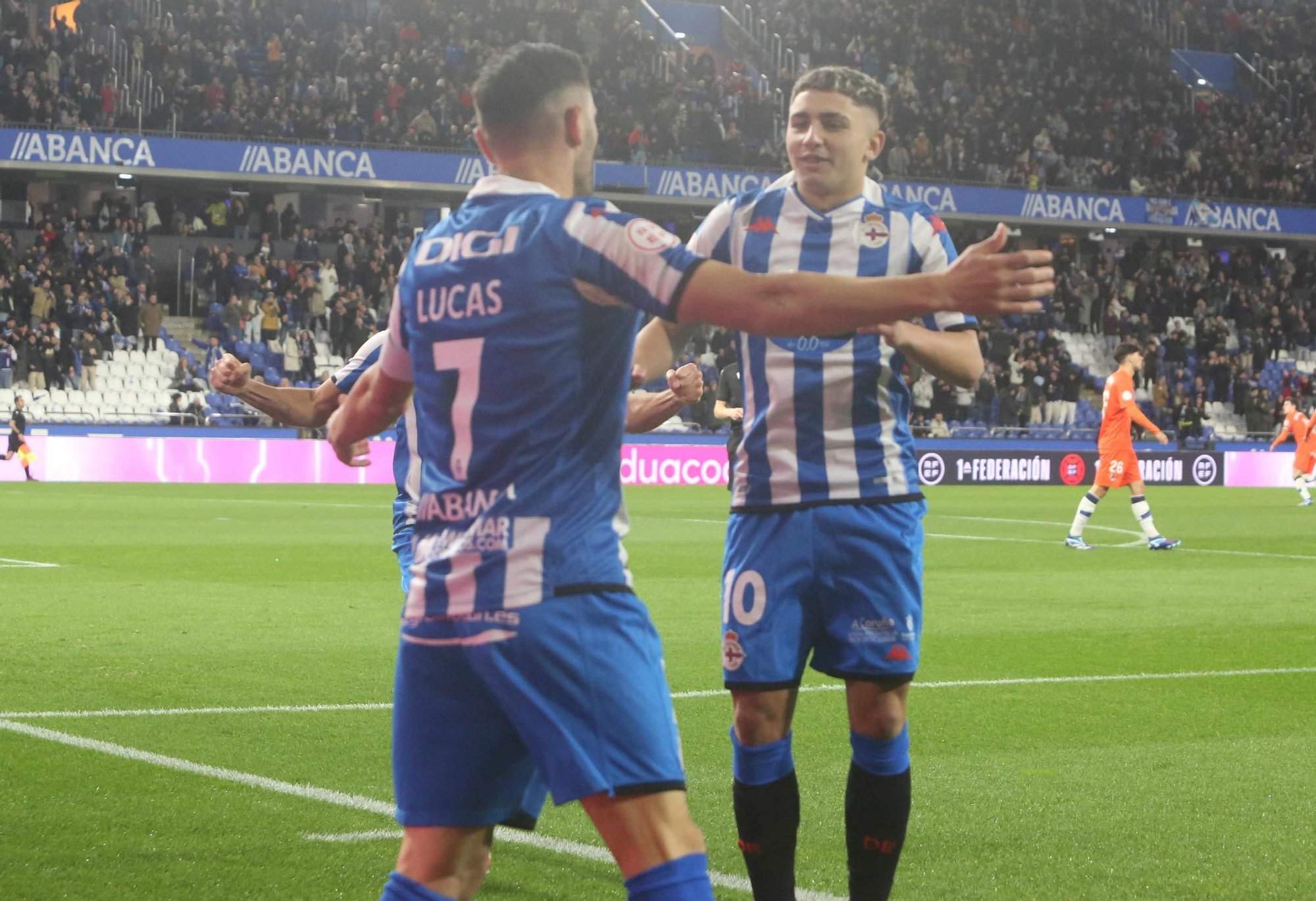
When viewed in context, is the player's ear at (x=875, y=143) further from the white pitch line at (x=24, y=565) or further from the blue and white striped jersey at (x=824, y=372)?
the white pitch line at (x=24, y=565)

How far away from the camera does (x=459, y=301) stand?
2689 mm

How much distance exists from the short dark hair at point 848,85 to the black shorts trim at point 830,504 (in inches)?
39.0

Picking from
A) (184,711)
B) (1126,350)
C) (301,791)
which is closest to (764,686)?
(301,791)

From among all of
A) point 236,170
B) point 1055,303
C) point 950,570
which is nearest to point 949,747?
point 950,570

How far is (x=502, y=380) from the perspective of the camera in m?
2.65

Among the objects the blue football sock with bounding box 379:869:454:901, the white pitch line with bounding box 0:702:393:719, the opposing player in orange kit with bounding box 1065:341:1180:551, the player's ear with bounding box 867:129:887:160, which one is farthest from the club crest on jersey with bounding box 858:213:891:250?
the opposing player in orange kit with bounding box 1065:341:1180:551

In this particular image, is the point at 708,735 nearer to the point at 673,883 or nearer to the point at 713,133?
Result: the point at 673,883

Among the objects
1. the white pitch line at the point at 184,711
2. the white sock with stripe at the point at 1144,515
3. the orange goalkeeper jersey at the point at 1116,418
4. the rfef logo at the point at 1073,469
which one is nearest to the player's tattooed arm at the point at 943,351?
the white pitch line at the point at 184,711

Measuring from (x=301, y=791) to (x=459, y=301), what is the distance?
9.86 ft

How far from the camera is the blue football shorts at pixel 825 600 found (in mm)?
3850

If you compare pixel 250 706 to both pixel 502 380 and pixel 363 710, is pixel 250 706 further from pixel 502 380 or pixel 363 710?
pixel 502 380

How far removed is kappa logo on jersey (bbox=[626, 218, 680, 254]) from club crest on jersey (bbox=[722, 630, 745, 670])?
149 centimetres

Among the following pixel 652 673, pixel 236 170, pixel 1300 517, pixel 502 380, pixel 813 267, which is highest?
pixel 236 170

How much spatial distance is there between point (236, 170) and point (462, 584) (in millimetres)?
31188
